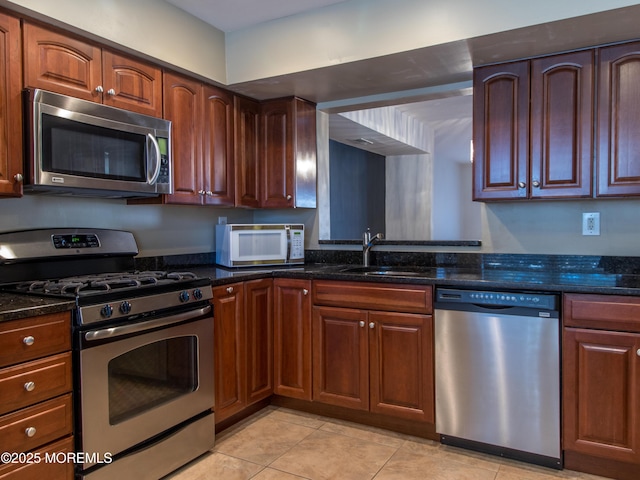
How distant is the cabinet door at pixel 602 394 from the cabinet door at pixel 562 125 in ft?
2.54

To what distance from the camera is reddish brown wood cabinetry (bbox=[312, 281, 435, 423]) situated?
7.86ft

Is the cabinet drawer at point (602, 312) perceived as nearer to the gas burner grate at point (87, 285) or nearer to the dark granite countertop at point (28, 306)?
the gas burner grate at point (87, 285)

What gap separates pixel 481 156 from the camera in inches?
101

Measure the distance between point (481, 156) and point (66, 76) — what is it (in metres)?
2.14

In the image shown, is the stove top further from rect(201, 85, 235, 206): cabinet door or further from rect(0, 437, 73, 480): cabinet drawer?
rect(201, 85, 235, 206): cabinet door

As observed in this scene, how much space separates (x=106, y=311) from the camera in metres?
1.80

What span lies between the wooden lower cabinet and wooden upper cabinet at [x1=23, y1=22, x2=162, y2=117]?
1.10 m

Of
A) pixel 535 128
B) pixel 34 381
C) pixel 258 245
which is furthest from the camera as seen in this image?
pixel 258 245

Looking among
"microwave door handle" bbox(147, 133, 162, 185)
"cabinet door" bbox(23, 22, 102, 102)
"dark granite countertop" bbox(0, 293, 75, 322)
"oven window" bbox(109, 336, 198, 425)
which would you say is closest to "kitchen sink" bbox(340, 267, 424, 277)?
"oven window" bbox(109, 336, 198, 425)

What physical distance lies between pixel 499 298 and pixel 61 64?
230cm

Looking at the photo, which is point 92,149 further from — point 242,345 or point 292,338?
point 292,338

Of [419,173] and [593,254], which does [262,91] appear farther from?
[419,173]

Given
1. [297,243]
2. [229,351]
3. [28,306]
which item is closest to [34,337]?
[28,306]

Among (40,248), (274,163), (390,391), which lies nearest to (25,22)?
(40,248)
